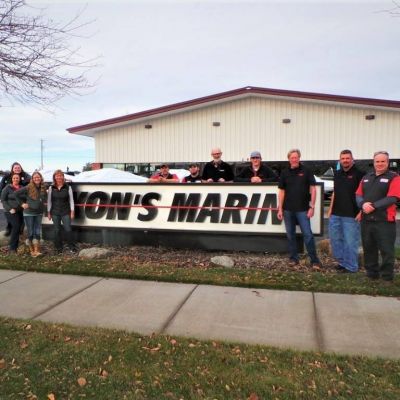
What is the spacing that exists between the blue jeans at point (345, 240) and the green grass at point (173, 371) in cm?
295

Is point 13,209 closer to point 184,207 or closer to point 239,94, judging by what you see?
point 184,207

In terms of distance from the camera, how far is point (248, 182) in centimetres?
747

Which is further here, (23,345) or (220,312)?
(220,312)

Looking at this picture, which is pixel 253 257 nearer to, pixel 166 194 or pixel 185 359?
pixel 166 194

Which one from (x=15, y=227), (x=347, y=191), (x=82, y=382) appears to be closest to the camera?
(x=82, y=382)

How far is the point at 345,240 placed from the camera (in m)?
6.16

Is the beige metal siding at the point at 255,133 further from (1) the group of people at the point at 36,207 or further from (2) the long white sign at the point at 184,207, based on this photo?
(1) the group of people at the point at 36,207

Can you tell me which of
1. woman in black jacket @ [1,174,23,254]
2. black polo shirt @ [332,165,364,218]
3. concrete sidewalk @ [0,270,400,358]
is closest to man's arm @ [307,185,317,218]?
black polo shirt @ [332,165,364,218]

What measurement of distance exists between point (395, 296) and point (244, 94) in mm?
13592

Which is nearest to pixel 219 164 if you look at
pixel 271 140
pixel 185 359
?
pixel 185 359

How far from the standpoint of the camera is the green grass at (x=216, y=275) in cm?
532

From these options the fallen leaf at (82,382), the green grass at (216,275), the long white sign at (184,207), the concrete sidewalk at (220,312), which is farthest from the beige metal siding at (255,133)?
the fallen leaf at (82,382)

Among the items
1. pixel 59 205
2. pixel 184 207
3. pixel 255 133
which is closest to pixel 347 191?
pixel 184 207

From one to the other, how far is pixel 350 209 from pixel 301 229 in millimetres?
818
